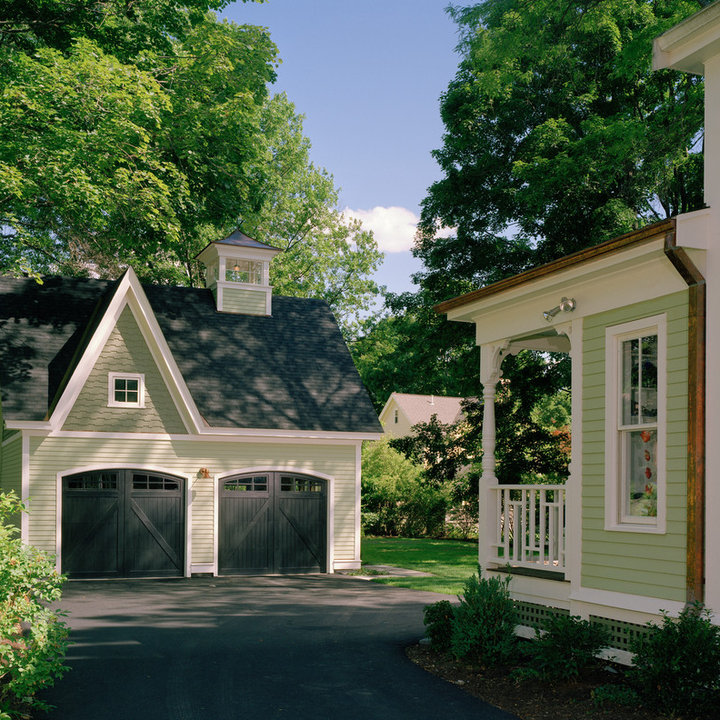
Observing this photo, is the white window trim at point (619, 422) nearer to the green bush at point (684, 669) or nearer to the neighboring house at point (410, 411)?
the green bush at point (684, 669)

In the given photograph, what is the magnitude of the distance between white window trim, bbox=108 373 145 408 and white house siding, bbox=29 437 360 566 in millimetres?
751

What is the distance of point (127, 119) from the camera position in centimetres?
1652

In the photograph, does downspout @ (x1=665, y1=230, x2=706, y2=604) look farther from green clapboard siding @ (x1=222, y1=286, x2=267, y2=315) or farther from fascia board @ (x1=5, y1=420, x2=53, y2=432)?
green clapboard siding @ (x1=222, y1=286, x2=267, y2=315)

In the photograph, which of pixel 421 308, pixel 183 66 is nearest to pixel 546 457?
pixel 421 308

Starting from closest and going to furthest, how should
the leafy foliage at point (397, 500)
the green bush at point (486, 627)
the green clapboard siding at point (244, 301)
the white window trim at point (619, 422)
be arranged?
the white window trim at point (619, 422), the green bush at point (486, 627), the green clapboard siding at point (244, 301), the leafy foliage at point (397, 500)

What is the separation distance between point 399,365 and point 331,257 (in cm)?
716

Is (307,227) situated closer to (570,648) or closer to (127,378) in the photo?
(127,378)

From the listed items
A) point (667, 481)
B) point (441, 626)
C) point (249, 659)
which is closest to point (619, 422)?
point (667, 481)

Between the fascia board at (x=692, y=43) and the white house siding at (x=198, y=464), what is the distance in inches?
523

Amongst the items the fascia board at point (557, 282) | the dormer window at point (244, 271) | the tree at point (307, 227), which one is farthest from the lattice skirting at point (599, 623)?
the tree at point (307, 227)

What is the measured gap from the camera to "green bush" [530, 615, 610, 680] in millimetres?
7684

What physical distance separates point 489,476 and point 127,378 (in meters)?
10.2

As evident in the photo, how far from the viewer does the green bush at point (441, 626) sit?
31.0 feet

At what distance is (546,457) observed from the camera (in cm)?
2241
